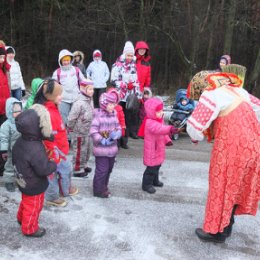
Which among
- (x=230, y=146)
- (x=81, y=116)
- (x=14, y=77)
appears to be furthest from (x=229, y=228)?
(x=14, y=77)

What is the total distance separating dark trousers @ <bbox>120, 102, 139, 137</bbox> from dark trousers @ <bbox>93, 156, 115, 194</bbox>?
213 centimetres

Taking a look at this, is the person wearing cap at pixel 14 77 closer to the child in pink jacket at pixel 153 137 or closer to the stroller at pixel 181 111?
the stroller at pixel 181 111

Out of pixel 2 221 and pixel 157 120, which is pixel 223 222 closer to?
pixel 157 120

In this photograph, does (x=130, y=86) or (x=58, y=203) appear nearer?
(x=58, y=203)

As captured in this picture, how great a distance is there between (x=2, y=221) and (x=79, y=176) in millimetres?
1413

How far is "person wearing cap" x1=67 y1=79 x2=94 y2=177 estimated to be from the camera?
484cm

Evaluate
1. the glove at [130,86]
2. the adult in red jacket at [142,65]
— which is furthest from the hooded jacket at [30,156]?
the adult in red jacket at [142,65]

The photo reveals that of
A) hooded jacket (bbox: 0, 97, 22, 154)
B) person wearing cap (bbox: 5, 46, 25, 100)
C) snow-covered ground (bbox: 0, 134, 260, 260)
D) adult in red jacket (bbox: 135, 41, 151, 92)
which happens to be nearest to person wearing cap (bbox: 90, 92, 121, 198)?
snow-covered ground (bbox: 0, 134, 260, 260)

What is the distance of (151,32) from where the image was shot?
13.1 meters

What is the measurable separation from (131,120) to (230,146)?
155 inches

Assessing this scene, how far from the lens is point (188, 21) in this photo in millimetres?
12008

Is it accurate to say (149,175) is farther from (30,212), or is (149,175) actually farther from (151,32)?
(151,32)

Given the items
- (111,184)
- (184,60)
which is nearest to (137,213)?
(111,184)

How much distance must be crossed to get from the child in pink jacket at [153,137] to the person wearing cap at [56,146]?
932 millimetres
